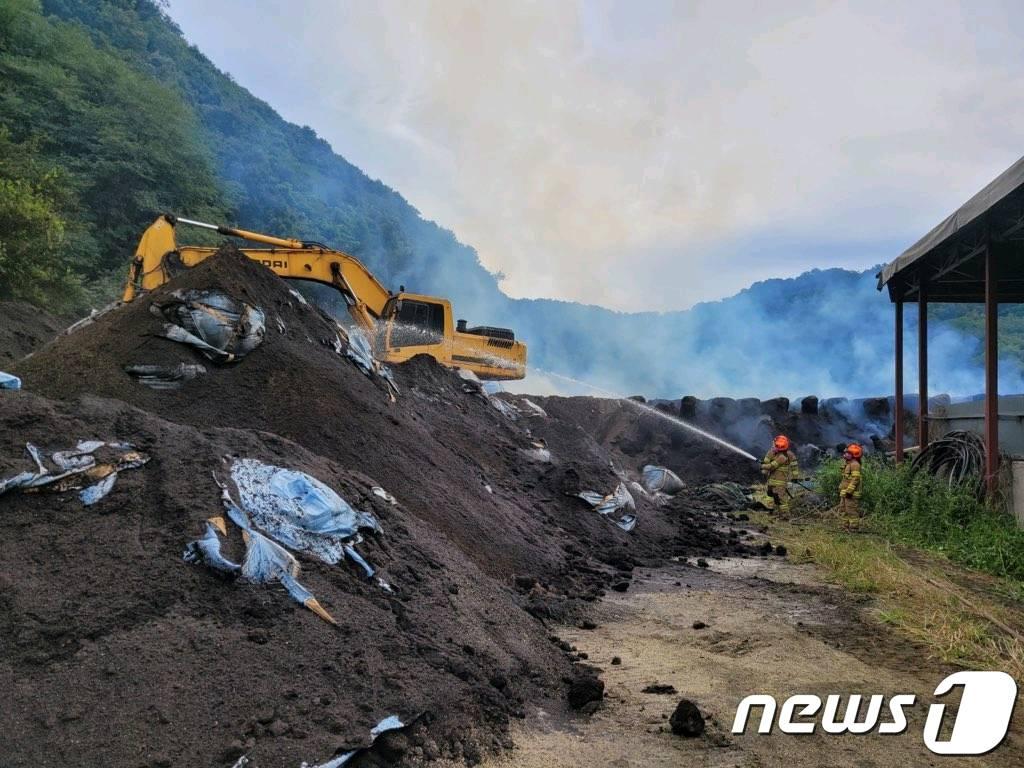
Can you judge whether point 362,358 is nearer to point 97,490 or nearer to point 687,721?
point 97,490

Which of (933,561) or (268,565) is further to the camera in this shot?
(933,561)

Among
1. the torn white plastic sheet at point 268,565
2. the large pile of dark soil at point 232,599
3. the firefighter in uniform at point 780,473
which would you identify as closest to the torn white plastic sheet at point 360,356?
the large pile of dark soil at point 232,599

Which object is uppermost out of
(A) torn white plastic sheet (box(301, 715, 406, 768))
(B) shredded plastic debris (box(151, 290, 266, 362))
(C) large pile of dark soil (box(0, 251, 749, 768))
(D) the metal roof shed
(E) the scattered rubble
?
(D) the metal roof shed

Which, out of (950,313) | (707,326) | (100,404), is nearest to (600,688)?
(100,404)

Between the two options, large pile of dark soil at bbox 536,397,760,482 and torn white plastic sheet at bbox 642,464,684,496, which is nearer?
torn white plastic sheet at bbox 642,464,684,496

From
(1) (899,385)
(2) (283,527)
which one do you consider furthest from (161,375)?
(1) (899,385)

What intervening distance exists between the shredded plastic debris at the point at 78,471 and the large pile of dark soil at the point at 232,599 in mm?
62

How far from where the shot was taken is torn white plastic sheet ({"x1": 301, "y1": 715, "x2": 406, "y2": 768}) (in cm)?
246

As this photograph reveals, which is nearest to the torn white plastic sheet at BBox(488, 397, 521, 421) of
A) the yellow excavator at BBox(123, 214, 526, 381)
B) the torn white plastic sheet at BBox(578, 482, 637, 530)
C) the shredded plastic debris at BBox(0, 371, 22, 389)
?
the yellow excavator at BBox(123, 214, 526, 381)

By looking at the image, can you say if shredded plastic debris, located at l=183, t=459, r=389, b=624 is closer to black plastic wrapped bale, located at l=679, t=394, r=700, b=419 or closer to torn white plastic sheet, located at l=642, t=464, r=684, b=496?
torn white plastic sheet, located at l=642, t=464, r=684, b=496

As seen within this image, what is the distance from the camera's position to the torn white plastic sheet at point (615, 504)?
8727mm

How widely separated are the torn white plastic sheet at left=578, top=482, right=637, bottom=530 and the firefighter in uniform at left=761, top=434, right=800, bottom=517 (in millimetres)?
3276

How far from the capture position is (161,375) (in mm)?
6285

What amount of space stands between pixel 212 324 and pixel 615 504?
5344 millimetres
